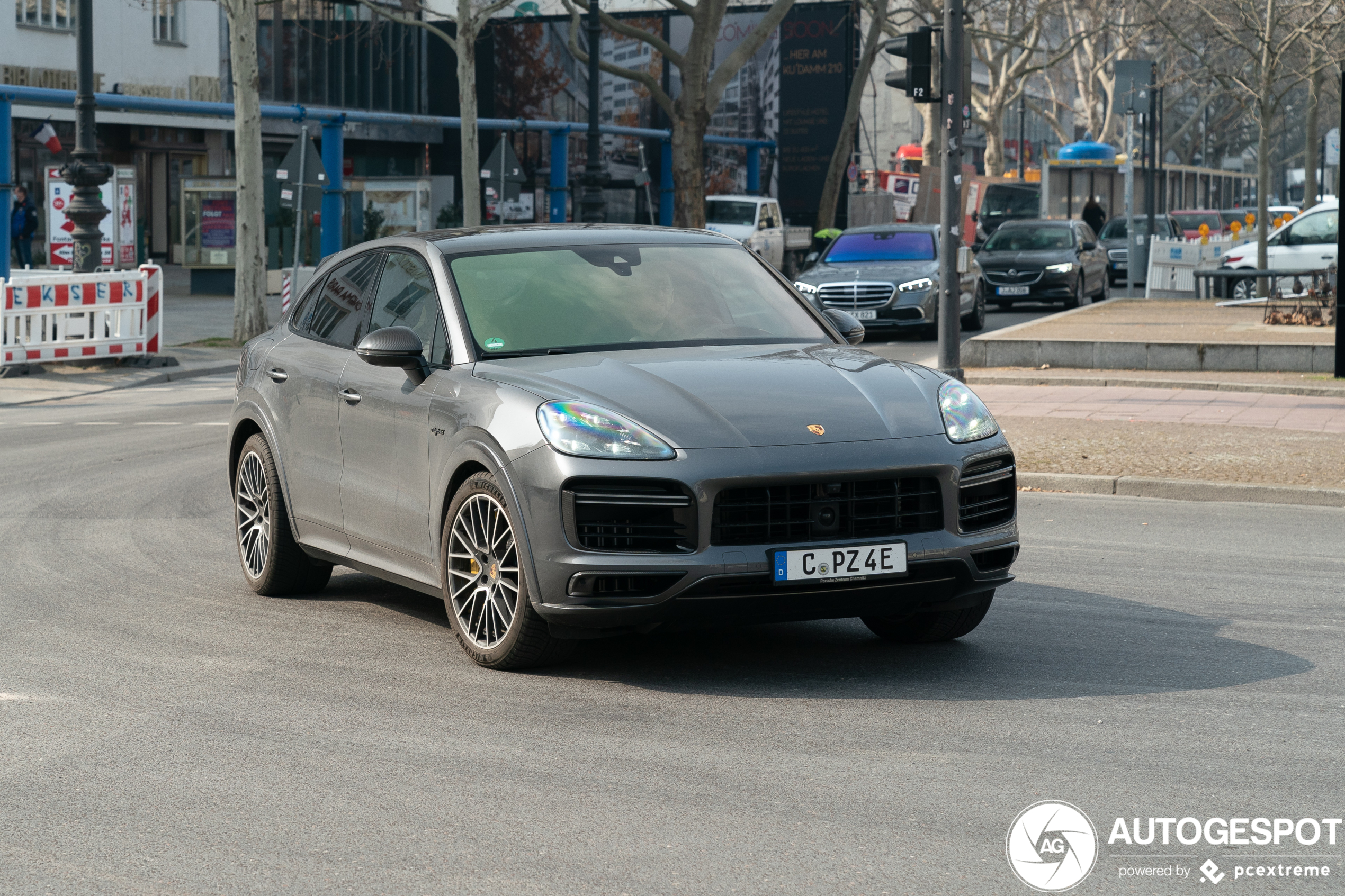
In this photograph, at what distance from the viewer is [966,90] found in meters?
16.8

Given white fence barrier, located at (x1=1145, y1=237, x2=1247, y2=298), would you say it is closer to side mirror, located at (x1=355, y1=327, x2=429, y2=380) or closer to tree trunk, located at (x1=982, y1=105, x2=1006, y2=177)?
side mirror, located at (x1=355, y1=327, x2=429, y2=380)

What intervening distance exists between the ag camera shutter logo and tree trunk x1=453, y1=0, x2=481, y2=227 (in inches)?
1141

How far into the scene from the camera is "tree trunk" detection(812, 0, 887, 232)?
4725 centimetres

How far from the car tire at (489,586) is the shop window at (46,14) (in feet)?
134

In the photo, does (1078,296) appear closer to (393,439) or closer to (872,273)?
(872,273)

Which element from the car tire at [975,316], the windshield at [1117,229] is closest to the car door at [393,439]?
the car tire at [975,316]

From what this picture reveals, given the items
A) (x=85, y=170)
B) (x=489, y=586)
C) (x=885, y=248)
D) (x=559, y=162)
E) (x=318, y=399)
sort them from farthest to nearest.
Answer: (x=559, y=162)
(x=885, y=248)
(x=85, y=170)
(x=318, y=399)
(x=489, y=586)

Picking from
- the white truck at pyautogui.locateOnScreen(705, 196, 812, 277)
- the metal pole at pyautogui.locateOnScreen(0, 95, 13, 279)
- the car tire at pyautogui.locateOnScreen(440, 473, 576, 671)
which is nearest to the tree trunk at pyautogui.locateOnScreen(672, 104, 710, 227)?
the white truck at pyautogui.locateOnScreen(705, 196, 812, 277)

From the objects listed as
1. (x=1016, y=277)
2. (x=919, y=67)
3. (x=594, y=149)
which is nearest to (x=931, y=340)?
(x=1016, y=277)

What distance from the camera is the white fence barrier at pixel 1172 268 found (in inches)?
1283

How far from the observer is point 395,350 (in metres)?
6.49

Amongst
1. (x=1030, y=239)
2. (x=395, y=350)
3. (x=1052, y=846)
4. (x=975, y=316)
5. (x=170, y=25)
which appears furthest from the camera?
(x=170, y=25)

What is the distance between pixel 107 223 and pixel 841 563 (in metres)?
32.8

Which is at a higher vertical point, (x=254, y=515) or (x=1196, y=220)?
(x=1196, y=220)
